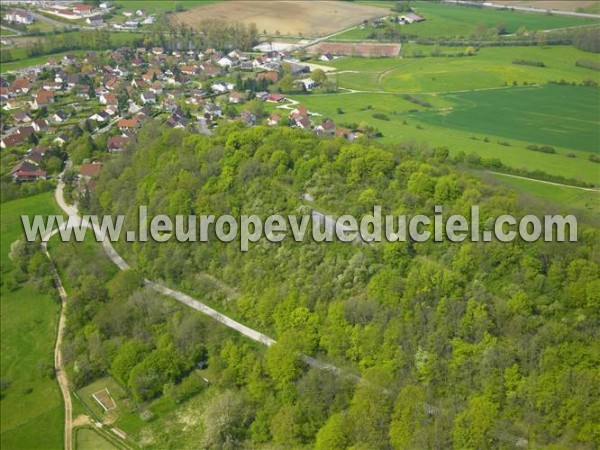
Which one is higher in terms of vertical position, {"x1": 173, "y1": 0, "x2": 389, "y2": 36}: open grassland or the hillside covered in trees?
{"x1": 173, "y1": 0, "x2": 389, "y2": 36}: open grassland

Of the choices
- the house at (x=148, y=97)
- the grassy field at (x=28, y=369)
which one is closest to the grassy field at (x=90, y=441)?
the grassy field at (x=28, y=369)

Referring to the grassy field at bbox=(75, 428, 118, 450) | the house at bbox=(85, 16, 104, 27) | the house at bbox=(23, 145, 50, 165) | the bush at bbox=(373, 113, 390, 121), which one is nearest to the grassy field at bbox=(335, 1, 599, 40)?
the bush at bbox=(373, 113, 390, 121)

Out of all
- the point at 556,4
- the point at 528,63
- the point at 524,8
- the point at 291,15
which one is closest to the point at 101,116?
the point at 291,15

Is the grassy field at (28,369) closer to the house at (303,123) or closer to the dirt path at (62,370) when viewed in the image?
the dirt path at (62,370)

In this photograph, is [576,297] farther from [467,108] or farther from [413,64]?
[413,64]

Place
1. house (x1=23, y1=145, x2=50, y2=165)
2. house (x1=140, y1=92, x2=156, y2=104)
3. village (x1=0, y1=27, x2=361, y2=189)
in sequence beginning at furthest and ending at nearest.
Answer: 1. house (x1=140, y1=92, x2=156, y2=104)
2. village (x1=0, y1=27, x2=361, y2=189)
3. house (x1=23, y1=145, x2=50, y2=165)

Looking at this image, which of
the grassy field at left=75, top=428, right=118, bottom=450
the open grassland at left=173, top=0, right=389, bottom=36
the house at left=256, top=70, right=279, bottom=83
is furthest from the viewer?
the open grassland at left=173, top=0, right=389, bottom=36

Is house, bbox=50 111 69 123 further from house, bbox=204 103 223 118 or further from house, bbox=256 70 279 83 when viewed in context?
house, bbox=256 70 279 83
